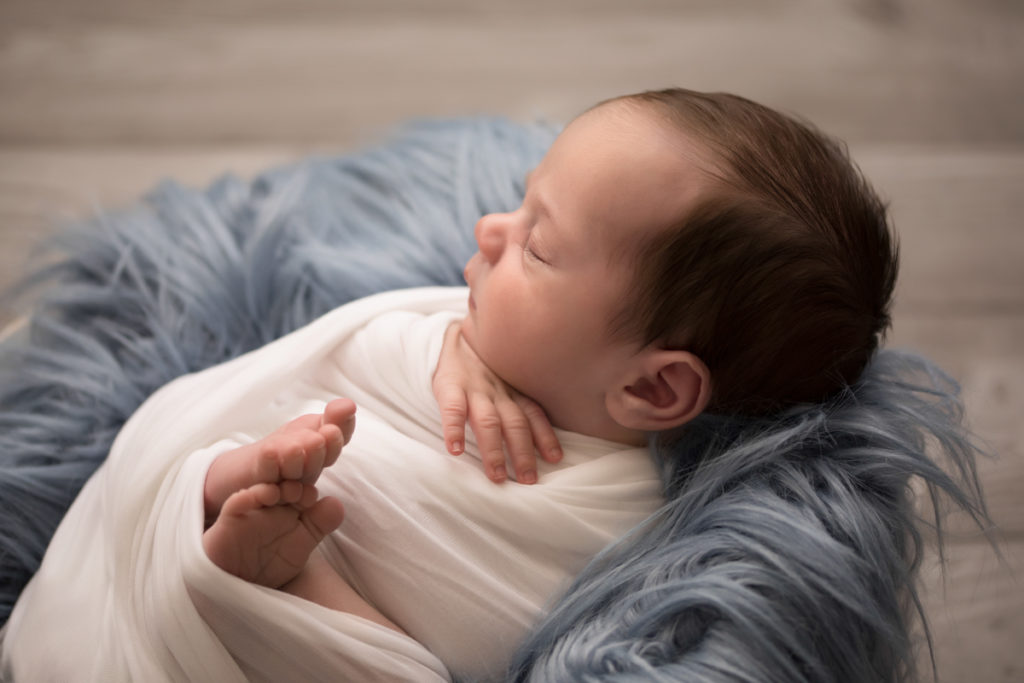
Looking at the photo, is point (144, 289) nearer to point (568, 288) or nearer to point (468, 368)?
point (468, 368)

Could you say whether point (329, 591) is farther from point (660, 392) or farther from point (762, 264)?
point (762, 264)

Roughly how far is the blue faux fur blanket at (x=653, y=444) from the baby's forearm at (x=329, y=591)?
14cm

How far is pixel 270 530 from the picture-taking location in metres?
0.77

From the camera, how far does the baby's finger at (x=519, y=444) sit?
84 cm

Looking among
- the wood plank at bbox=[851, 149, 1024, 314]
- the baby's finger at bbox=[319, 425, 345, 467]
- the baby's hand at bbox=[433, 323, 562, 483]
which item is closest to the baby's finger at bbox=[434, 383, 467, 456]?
the baby's hand at bbox=[433, 323, 562, 483]

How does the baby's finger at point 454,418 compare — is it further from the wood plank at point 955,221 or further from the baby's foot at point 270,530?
the wood plank at point 955,221

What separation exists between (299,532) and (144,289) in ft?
1.54

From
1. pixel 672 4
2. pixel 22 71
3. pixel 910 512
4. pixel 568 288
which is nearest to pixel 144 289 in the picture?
pixel 568 288

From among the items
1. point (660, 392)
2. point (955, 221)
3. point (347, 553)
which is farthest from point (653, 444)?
point (955, 221)

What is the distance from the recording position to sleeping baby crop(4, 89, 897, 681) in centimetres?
78

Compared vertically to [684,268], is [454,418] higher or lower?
lower

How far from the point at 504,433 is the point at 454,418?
5 centimetres

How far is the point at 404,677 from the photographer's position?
797 mm

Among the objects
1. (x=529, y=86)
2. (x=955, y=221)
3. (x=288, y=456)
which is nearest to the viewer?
(x=288, y=456)
